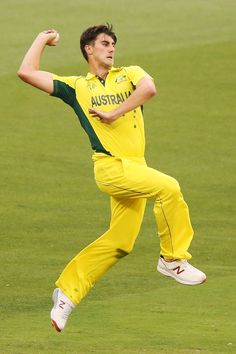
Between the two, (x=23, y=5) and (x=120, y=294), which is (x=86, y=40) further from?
(x=23, y=5)

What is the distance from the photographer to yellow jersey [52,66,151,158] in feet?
40.3

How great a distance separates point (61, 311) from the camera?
500 inches

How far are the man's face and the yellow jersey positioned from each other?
122mm

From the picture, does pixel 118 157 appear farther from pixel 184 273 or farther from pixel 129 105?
pixel 184 273

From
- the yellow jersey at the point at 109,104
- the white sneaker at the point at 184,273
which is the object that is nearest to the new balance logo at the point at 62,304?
the white sneaker at the point at 184,273

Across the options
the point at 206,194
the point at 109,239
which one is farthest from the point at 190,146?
the point at 109,239

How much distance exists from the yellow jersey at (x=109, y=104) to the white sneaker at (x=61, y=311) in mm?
1500

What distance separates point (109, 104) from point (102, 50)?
53 centimetres

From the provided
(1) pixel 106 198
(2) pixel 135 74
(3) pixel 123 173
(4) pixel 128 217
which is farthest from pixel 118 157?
(1) pixel 106 198

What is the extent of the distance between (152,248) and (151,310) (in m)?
3.80

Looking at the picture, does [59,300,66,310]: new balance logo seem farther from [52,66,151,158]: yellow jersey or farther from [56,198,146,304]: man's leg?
[52,66,151,158]: yellow jersey

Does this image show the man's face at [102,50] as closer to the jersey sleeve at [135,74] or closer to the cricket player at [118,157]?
the cricket player at [118,157]

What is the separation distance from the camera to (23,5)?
33.3 m

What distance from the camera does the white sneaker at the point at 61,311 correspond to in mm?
12672
